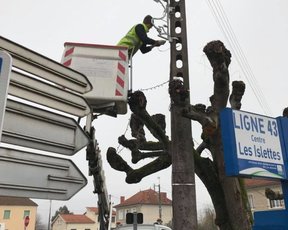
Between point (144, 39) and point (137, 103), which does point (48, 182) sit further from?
point (144, 39)

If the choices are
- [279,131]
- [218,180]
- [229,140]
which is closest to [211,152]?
[218,180]

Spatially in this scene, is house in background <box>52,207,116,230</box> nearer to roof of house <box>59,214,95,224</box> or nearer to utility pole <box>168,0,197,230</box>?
roof of house <box>59,214,95,224</box>

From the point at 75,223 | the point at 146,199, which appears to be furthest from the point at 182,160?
the point at 75,223

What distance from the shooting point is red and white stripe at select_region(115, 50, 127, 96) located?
5750 millimetres

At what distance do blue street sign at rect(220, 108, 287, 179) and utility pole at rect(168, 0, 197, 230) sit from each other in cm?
77

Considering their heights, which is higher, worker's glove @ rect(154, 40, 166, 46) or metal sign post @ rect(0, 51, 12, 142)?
worker's glove @ rect(154, 40, 166, 46)

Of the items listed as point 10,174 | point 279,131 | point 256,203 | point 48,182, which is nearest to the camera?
point 10,174

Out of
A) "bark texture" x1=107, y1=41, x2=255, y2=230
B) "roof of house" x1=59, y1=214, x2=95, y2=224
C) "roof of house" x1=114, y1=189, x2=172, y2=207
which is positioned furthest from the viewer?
"roof of house" x1=59, y1=214, x2=95, y2=224

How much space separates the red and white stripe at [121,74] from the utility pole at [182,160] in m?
0.91

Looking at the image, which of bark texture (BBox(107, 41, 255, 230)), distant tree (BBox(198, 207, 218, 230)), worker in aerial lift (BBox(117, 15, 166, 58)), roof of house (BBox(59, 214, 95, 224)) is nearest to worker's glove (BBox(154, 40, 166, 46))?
worker in aerial lift (BBox(117, 15, 166, 58))

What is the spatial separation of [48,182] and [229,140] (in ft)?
11.3

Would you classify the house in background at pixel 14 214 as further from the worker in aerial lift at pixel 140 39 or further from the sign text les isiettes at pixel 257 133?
the sign text les isiettes at pixel 257 133

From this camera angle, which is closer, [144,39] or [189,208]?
[189,208]

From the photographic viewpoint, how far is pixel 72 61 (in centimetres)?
602
